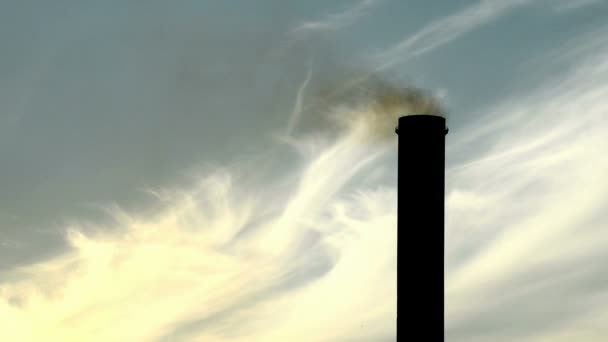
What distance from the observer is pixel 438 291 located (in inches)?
1083

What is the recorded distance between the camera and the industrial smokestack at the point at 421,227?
1075 inches

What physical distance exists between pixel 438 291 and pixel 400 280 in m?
1.10

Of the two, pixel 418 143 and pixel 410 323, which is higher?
pixel 418 143

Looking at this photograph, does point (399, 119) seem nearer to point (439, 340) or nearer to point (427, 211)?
point (427, 211)

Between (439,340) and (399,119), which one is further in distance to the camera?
(399,119)

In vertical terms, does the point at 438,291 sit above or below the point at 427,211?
below

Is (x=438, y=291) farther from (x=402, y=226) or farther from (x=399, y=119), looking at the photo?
(x=399, y=119)

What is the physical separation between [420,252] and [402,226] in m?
0.98

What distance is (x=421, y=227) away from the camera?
27734 millimetres

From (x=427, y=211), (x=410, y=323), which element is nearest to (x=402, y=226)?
(x=427, y=211)

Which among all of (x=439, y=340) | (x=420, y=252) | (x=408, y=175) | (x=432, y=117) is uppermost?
(x=432, y=117)

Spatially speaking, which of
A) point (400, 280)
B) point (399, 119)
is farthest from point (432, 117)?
point (400, 280)

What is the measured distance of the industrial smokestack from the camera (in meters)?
27.3

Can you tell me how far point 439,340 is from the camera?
88.8 ft
